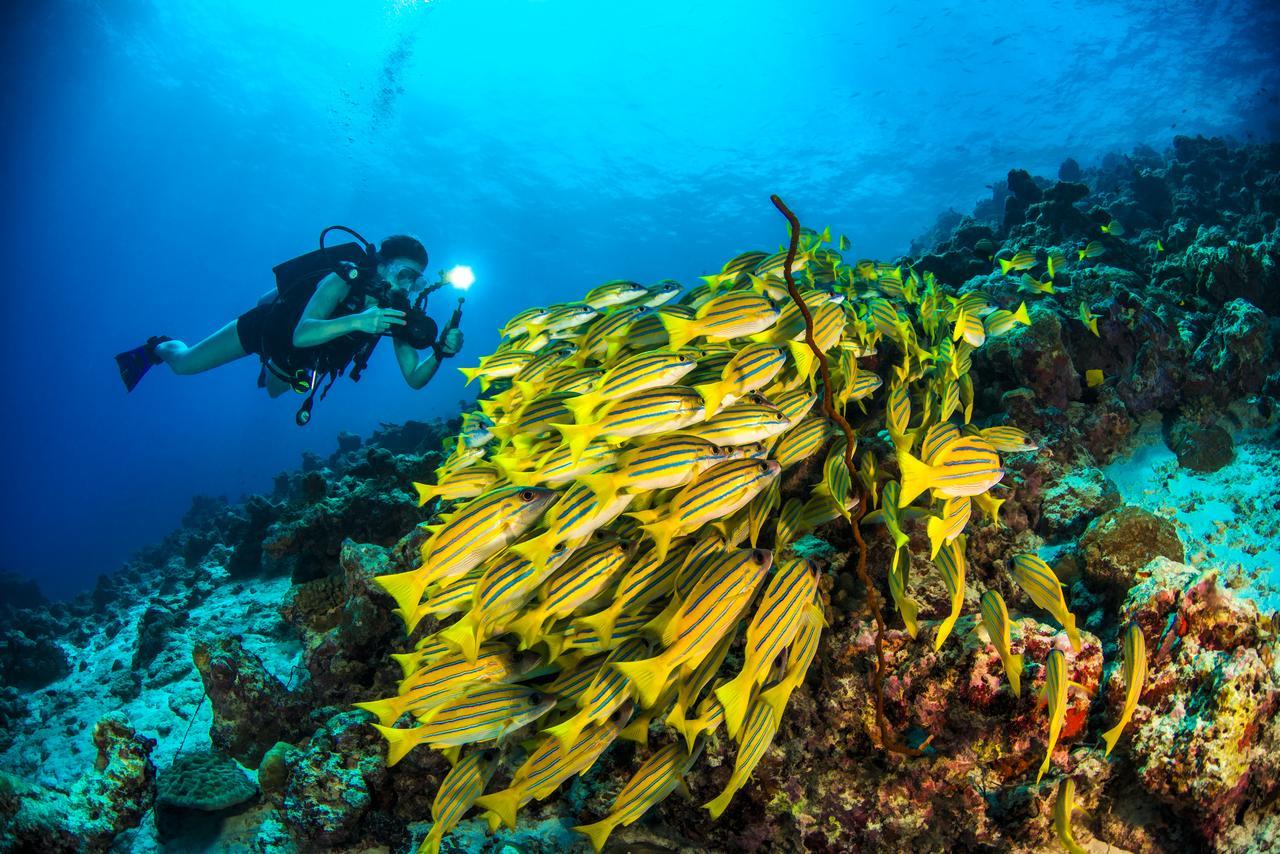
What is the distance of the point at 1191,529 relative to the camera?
430cm

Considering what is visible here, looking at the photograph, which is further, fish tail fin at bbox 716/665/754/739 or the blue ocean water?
the blue ocean water

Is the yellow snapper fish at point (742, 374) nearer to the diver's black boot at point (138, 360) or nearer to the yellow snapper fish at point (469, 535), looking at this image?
the yellow snapper fish at point (469, 535)

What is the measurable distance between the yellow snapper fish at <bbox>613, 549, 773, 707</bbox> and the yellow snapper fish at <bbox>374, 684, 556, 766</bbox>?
29.0 inches

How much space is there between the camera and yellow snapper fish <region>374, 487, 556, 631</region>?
224cm

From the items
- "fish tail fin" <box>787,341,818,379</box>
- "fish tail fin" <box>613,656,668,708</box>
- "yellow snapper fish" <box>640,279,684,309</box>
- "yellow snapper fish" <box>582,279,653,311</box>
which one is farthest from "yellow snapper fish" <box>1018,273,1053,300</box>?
"fish tail fin" <box>613,656,668,708</box>

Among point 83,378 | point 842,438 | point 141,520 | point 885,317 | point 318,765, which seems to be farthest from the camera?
point 83,378

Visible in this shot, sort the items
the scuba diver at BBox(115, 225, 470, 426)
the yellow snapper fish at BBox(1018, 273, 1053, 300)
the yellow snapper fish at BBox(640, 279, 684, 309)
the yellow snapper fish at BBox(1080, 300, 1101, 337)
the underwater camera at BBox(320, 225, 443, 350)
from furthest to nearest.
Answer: the scuba diver at BBox(115, 225, 470, 426)
the underwater camera at BBox(320, 225, 443, 350)
the yellow snapper fish at BBox(1018, 273, 1053, 300)
the yellow snapper fish at BBox(1080, 300, 1101, 337)
the yellow snapper fish at BBox(640, 279, 684, 309)

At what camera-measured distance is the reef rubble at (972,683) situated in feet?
7.90

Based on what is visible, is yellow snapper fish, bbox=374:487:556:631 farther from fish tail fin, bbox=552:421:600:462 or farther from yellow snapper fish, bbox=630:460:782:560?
yellow snapper fish, bbox=630:460:782:560

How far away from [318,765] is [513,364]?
3.03m

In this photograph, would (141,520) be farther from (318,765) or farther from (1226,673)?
(1226,673)

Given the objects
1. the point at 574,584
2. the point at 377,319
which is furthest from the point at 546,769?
the point at 377,319

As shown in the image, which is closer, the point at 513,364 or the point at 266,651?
the point at 513,364

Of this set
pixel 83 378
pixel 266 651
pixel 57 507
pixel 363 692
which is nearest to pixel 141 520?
pixel 57 507
